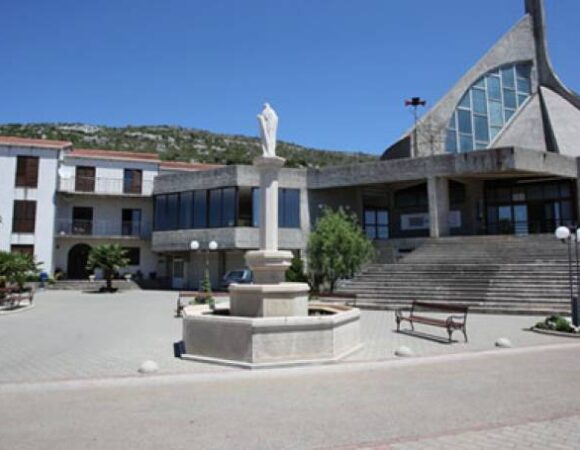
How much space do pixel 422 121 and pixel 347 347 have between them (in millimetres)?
30314

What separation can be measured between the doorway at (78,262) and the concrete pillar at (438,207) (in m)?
25.5

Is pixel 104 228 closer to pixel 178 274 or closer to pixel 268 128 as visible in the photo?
pixel 178 274

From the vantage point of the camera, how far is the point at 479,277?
21969mm

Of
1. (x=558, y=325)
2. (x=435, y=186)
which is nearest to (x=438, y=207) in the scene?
(x=435, y=186)

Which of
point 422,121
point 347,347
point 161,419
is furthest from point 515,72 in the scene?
point 161,419

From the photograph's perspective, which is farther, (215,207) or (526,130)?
(526,130)

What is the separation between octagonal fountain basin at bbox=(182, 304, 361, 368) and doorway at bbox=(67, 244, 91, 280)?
31.3 meters

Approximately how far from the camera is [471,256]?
81.4ft

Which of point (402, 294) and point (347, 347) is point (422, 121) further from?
point (347, 347)

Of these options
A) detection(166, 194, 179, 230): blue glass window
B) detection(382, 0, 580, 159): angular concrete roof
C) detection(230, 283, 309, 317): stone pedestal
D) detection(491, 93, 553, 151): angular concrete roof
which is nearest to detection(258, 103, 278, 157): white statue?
detection(230, 283, 309, 317): stone pedestal

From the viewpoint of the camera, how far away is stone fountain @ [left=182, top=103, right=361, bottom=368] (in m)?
8.95

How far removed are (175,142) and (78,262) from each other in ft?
208

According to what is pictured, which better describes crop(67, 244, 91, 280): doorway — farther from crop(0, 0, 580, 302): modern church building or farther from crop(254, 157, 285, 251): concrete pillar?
crop(254, 157, 285, 251): concrete pillar

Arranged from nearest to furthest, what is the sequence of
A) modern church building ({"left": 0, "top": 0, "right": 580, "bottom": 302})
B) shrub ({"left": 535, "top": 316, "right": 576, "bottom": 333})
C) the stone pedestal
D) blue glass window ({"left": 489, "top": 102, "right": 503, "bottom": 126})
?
the stone pedestal, shrub ({"left": 535, "top": 316, "right": 576, "bottom": 333}), modern church building ({"left": 0, "top": 0, "right": 580, "bottom": 302}), blue glass window ({"left": 489, "top": 102, "right": 503, "bottom": 126})
